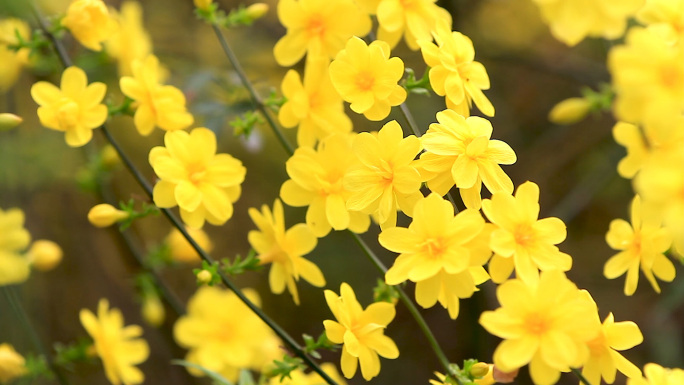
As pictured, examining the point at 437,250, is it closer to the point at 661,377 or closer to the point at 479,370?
the point at 479,370

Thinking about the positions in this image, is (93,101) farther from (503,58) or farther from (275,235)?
(503,58)

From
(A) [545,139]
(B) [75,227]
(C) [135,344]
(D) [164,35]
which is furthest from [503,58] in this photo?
(B) [75,227]

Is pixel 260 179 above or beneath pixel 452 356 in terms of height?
above

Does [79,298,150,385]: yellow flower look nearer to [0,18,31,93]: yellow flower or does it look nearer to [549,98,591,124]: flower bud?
[0,18,31,93]: yellow flower

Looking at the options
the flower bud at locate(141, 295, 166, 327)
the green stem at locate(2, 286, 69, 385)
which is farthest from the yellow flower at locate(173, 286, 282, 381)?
the green stem at locate(2, 286, 69, 385)

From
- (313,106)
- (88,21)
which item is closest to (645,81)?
(313,106)

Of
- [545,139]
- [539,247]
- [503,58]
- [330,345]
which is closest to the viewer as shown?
[539,247]
